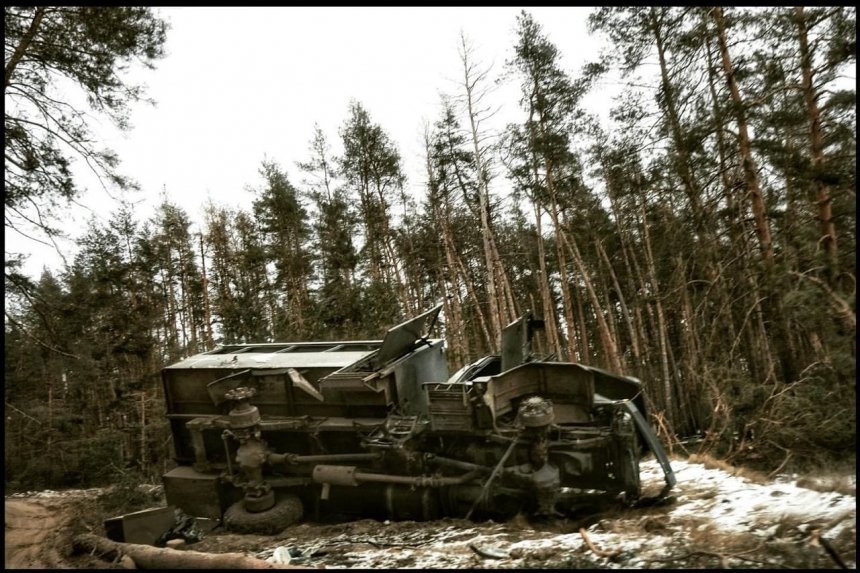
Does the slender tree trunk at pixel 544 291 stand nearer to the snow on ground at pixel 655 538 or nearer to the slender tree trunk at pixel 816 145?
the slender tree trunk at pixel 816 145

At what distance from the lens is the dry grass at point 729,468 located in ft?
18.3

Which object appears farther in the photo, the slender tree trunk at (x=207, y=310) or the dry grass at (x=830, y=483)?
the slender tree trunk at (x=207, y=310)

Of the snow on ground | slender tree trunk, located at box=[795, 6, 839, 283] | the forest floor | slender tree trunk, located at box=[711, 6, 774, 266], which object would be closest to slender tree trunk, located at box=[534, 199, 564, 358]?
slender tree trunk, located at box=[711, 6, 774, 266]

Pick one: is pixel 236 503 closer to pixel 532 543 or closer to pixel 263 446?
pixel 263 446

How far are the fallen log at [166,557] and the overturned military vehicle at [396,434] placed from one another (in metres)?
2.13

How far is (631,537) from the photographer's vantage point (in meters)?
4.36

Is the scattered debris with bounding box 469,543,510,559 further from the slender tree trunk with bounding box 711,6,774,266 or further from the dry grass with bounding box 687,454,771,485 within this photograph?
the slender tree trunk with bounding box 711,6,774,266

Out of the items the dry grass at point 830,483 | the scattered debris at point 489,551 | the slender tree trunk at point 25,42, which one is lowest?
the scattered debris at point 489,551

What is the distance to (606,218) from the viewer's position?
2097 centimetres

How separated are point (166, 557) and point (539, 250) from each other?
15361 mm

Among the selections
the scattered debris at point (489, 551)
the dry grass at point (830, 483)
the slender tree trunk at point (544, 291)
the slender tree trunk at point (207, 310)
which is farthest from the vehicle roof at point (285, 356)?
the slender tree trunk at point (207, 310)

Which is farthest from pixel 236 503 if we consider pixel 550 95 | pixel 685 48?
pixel 550 95

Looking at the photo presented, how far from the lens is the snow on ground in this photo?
12.0ft

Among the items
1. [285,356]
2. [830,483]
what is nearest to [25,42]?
[285,356]
